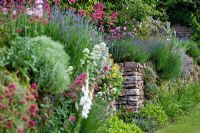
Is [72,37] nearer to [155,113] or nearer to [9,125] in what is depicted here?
[9,125]

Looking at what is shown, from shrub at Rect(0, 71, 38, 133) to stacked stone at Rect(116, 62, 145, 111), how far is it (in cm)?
423

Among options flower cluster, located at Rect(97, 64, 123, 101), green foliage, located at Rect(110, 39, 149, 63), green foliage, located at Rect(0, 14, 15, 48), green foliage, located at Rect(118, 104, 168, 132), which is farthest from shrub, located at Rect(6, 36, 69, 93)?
green foliage, located at Rect(110, 39, 149, 63)

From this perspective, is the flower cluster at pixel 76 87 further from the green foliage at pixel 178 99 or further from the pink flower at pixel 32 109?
the green foliage at pixel 178 99

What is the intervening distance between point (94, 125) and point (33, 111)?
1185mm

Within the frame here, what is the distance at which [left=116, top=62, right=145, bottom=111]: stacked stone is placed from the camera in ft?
26.4

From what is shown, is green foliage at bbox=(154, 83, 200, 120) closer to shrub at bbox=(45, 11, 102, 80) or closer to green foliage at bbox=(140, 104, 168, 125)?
green foliage at bbox=(140, 104, 168, 125)

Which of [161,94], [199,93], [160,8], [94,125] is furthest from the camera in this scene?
[160,8]

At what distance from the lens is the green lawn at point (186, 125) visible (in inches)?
316

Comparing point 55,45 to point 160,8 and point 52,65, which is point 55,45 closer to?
point 52,65

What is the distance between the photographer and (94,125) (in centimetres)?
482

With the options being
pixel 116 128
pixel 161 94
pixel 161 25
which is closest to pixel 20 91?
pixel 116 128

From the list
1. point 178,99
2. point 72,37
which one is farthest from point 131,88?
point 72,37

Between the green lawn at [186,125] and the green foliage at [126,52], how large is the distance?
4.46 ft

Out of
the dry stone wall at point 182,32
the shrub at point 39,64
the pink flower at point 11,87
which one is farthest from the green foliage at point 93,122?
the dry stone wall at point 182,32
